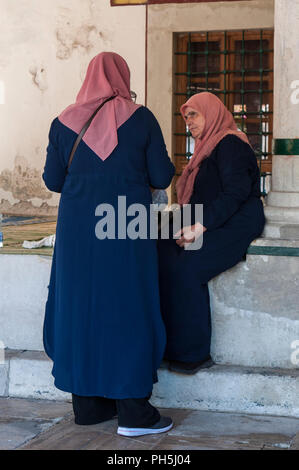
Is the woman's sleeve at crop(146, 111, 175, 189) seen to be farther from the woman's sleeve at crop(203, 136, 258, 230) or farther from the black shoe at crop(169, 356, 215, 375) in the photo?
the black shoe at crop(169, 356, 215, 375)

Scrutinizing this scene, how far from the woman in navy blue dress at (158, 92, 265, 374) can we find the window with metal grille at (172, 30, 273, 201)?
3.98 meters

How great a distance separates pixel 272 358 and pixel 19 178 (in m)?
5.13

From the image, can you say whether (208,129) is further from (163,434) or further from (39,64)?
(39,64)

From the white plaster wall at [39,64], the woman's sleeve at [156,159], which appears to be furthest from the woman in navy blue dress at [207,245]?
A: the white plaster wall at [39,64]

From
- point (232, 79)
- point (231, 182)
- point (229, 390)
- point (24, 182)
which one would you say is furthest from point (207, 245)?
point (24, 182)

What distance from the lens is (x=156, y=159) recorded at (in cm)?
330

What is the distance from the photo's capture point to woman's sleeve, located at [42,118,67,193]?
3346mm

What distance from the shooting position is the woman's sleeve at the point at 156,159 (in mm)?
3299

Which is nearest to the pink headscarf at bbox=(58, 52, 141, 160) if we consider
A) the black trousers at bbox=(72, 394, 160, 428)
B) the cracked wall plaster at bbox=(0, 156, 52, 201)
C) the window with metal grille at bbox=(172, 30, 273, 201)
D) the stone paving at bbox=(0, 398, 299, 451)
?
the black trousers at bbox=(72, 394, 160, 428)

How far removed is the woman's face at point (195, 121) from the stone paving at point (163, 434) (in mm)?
1287

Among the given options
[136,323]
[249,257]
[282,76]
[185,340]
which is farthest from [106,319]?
[282,76]

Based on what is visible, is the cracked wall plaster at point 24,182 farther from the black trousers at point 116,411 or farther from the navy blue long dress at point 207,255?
the black trousers at point 116,411

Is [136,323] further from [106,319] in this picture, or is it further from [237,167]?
[237,167]

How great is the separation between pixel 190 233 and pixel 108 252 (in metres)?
0.54
